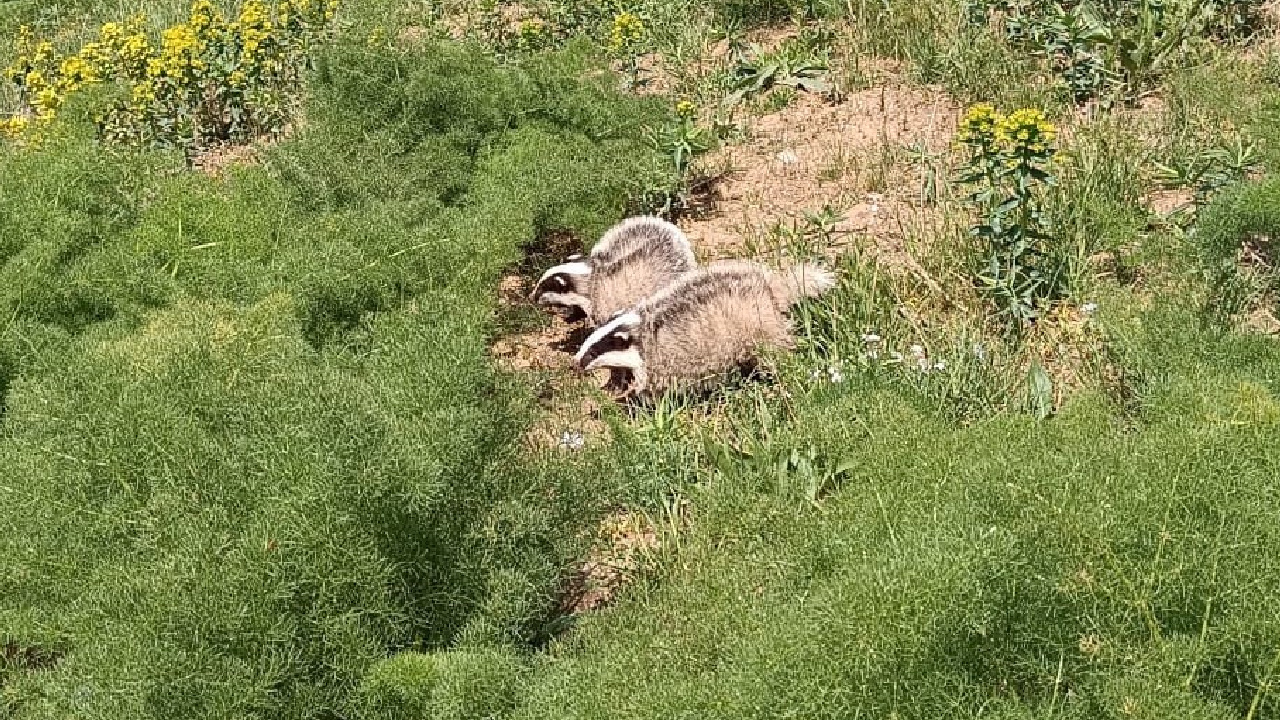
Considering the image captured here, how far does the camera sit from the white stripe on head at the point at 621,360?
5152 mm

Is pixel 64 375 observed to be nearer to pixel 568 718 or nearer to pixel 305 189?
pixel 305 189

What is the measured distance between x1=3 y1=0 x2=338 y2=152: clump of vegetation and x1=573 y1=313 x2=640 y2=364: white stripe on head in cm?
285

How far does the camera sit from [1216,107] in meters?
5.91

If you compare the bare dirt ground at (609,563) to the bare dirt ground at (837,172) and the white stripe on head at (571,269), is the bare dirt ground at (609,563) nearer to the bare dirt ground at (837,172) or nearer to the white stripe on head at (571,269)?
the white stripe on head at (571,269)

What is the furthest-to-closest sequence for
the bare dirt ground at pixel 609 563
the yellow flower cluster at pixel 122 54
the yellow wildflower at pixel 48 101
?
1. the yellow flower cluster at pixel 122 54
2. the yellow wildflower at pixel 48 101
3. the bare dirt ground at pixel 609 563

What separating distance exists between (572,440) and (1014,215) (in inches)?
76.6

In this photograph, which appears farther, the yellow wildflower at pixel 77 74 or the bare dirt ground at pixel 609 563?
the yellow wildflower at pixel 77 74

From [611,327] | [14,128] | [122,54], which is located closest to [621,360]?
[611,327]

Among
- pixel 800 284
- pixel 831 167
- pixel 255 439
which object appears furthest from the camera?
pixel 831 167

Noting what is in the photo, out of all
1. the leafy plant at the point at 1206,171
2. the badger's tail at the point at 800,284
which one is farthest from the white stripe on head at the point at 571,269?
the leafy plant at the point at 1206,171

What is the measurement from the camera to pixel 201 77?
7250mm

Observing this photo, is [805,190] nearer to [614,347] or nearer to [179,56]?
[614,347]

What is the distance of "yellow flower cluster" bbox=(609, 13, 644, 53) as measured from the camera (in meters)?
7.42

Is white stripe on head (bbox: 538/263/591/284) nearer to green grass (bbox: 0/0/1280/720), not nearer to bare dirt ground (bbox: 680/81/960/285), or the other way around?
green grass (bbox: 0/0/1280/720)
